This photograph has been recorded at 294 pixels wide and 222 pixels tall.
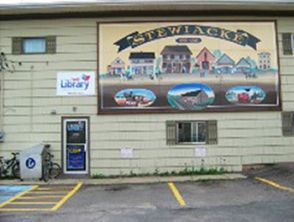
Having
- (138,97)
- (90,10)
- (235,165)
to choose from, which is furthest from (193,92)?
(90,10)

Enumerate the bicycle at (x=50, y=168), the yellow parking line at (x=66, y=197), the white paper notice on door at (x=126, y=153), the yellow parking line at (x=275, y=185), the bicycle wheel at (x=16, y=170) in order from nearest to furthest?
the yellow parking line at (x=66, y=197) < the yellow parking line at (x=275, y=185) < the bicycle at (x=50, y=168) < the bicycle wheel at (x=16, y=170) < the white paper notice on door at (x=126, y=153)

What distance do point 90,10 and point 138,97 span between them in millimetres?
3726

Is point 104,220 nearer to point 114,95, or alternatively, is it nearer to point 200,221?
point 200,221

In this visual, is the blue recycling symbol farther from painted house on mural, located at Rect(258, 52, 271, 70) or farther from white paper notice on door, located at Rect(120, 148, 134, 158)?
painted house on mural, located at Rect(258, 52, 271, 70)

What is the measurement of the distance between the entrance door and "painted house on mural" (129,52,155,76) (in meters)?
2.63

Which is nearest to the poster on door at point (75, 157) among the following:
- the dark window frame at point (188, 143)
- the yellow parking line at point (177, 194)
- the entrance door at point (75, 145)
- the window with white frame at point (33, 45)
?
the entrance door at point (75, 145)

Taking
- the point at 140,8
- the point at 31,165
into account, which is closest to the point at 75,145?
the point at 31,165

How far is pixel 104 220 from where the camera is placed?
7.95 metres

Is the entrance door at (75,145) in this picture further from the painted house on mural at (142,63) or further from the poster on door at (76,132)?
the painted house on mural at (142,63)

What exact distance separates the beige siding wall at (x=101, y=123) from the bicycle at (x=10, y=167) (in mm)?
388

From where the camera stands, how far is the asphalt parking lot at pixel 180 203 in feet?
26.6

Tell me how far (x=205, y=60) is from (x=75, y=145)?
19.2 ft

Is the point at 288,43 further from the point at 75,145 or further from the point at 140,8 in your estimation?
the point at 75,145

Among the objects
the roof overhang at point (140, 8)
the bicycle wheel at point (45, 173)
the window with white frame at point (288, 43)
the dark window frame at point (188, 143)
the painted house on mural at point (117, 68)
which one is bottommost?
the bicycle wheel at point (45, 173)
